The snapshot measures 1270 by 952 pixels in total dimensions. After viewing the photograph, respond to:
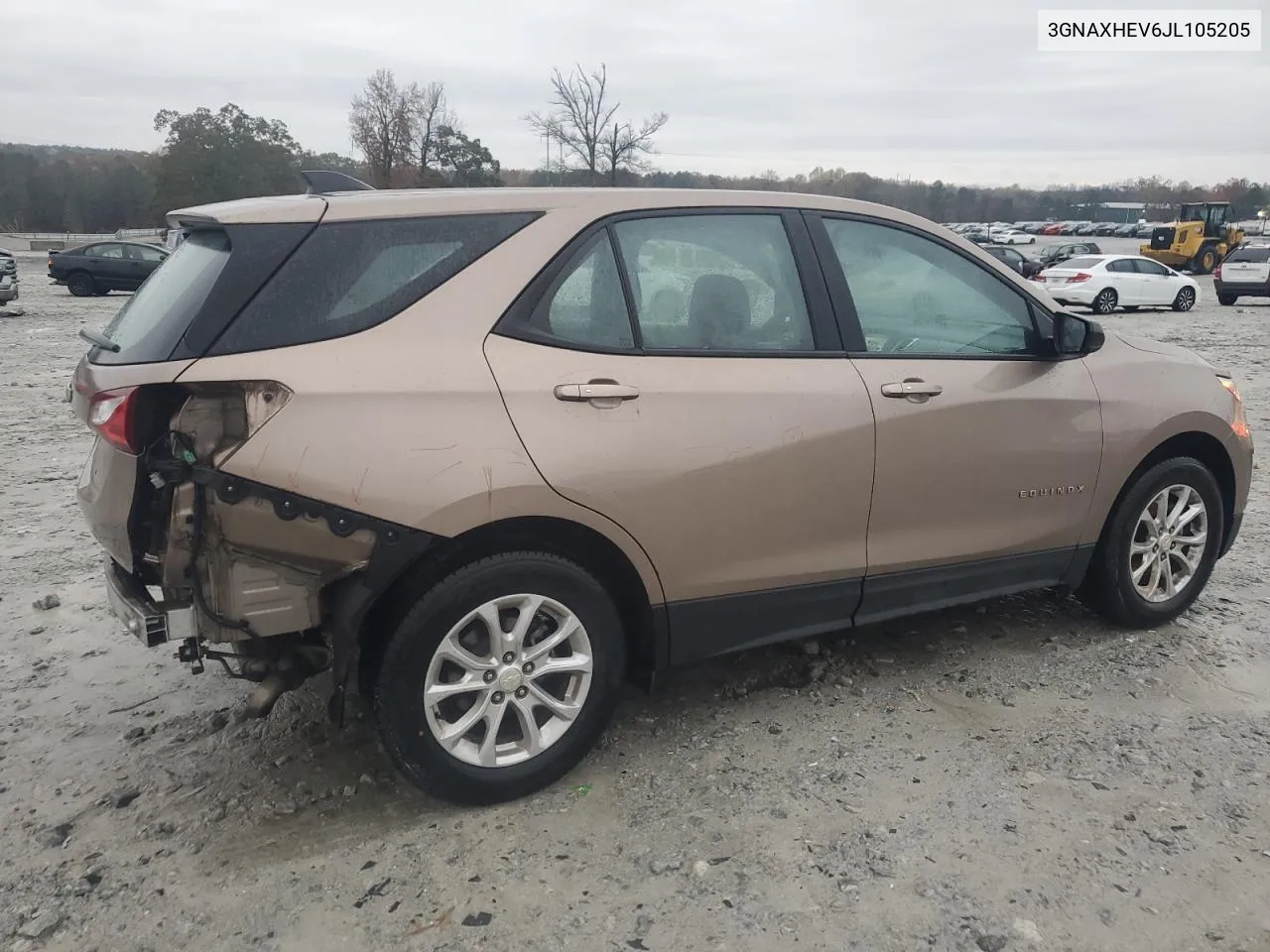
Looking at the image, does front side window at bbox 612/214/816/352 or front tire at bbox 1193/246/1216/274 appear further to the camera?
front tire at bbox 1193/246/1216/274

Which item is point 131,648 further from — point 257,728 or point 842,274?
point 842,274

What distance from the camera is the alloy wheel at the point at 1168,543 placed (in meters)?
4.16

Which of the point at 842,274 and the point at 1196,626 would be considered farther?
the point at 1196,626

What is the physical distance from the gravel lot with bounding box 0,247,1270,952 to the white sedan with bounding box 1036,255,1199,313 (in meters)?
21.4

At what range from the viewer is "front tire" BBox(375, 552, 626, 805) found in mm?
2752

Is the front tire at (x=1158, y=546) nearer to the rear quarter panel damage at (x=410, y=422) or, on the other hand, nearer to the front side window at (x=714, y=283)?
the front side window at (x=714, y=283)

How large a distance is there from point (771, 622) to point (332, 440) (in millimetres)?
1590

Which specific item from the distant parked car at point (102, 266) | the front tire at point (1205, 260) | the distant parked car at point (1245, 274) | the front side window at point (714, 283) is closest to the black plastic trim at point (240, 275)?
the front side window at point (714, 283)

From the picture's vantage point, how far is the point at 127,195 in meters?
60.8

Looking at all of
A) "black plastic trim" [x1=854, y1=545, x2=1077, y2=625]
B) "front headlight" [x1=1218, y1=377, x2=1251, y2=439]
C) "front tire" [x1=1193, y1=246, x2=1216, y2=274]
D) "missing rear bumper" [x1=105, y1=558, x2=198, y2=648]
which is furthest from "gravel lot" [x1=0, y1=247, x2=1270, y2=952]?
"front tire" [x1=1193, y1=246, x2=1216, y2=274]

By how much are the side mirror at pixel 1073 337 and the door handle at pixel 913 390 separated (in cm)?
62

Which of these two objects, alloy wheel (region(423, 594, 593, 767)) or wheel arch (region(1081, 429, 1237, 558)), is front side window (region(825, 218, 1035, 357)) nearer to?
wheel arch (region(1081, 429, 1237, 558))

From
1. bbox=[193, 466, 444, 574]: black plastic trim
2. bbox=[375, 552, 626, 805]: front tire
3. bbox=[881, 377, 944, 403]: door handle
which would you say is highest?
bbox=[881, 377, 944, 403]: door handle

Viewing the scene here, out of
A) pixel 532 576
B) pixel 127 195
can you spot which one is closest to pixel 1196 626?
pixel 532 576
